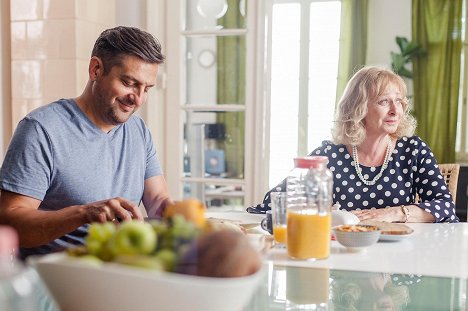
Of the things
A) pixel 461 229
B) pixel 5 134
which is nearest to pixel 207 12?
pixel 5 134

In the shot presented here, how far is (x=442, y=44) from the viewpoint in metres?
5.60

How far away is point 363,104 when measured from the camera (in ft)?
7.63

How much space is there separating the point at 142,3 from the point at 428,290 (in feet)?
8.43

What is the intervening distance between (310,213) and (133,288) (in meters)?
0.64

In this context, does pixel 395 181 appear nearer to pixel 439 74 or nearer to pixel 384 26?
pixel 439 74

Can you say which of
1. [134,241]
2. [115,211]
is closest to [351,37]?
[115,211]

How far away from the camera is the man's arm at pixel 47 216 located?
3.98 feet

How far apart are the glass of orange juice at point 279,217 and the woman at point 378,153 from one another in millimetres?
637

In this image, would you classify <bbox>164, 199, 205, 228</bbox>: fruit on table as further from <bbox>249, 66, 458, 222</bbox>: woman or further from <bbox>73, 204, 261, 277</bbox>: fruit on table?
<bbox>249, 66, 458, 222</bbox>: woman

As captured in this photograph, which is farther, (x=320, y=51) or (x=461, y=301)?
(x=320, y=51)

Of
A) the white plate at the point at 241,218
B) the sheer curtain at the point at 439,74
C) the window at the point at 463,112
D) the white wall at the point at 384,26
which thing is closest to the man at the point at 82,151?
the white plate at the point at 241,218

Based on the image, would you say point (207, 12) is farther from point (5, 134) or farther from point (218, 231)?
point (218, 231)

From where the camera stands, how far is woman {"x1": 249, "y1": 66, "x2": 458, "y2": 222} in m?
2.21

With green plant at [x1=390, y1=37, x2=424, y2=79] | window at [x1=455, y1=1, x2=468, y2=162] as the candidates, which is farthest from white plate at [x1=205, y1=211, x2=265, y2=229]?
window at [x1=455, y1=1, x2=468, y2=162]
